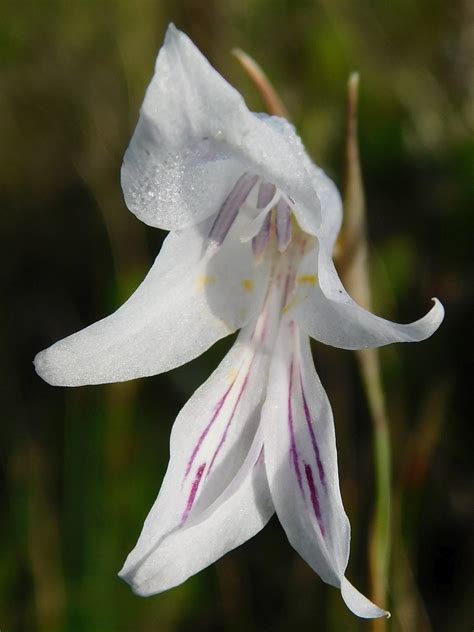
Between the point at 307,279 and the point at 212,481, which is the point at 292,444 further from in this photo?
the point at 307,279

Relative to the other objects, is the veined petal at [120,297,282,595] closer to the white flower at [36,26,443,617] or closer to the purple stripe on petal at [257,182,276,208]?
the white flower at [36,26,443,617]

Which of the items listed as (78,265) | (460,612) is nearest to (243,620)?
(460,612)

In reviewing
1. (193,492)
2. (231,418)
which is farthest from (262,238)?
(193,492)

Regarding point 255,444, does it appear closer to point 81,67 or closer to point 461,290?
point 461,290

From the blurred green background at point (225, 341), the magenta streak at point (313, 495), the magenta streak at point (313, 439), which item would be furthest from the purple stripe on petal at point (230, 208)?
the blurred green background at point (225, 341)

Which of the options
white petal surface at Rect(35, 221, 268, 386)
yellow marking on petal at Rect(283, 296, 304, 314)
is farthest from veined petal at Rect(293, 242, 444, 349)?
white petal surface at Rect(35, 221, 268, 386)

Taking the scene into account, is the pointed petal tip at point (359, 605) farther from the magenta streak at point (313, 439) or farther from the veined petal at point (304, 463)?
the magenta streak at point (313, 439)
